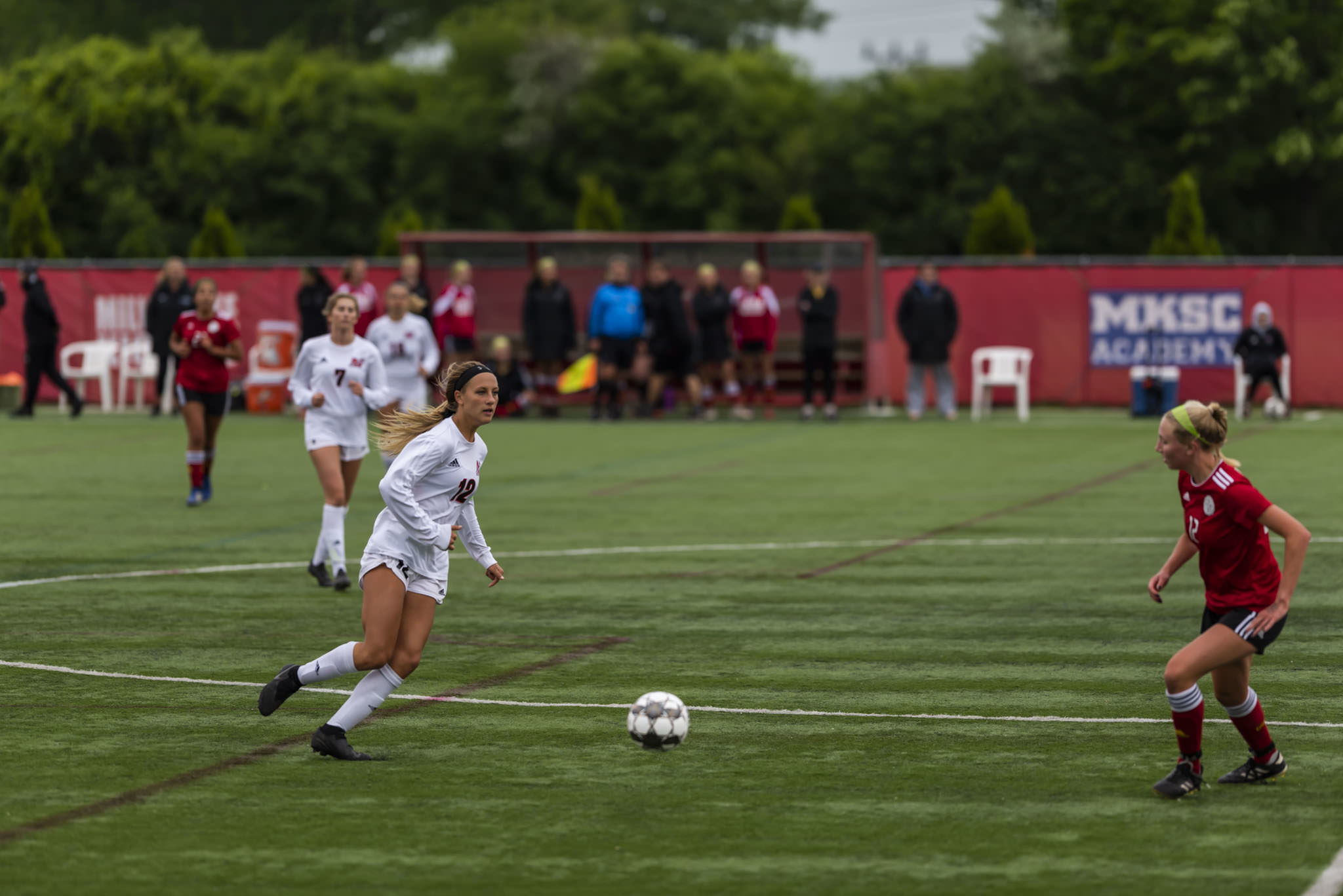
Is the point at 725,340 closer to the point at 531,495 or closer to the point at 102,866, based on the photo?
the point at 531,495

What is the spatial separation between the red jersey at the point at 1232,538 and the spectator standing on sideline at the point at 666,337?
2258 cm

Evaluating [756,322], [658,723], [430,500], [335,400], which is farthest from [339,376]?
[756,322]

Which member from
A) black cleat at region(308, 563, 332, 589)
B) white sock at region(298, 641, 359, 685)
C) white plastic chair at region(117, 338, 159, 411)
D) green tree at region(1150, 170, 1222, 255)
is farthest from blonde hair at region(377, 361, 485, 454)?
green tree at region(1150, 170, 1222, 255)

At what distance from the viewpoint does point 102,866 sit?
6.99 metres

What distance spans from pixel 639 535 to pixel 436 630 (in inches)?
201

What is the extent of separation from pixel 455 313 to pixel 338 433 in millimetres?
16336

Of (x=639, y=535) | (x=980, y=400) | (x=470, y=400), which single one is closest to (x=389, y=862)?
(x=470, y=400)

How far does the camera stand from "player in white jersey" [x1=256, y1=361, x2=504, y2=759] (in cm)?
866

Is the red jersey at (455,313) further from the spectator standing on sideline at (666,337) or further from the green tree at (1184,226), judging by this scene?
the green tree at (1184,226)

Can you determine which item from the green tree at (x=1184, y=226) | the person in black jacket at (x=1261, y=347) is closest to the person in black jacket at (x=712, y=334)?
the person in black jacket at (x=1261, y=347)

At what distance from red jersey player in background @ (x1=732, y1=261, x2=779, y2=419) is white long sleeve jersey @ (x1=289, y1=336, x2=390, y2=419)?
16281 mm

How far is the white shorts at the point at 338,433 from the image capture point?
1431 cm

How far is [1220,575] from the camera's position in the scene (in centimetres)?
794

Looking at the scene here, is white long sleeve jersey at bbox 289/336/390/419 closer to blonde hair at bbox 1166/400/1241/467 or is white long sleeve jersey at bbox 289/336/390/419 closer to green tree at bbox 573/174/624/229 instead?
blonde hair at bbox 1166/400/1241/467
